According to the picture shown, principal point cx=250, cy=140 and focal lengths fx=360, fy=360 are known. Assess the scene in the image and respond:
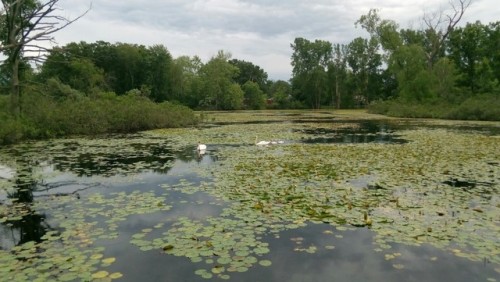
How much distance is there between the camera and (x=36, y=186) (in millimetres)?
8742

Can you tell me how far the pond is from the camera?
175 inches

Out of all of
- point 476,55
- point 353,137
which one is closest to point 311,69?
point 476,55

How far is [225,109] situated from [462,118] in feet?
143

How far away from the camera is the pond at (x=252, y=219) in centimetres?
444

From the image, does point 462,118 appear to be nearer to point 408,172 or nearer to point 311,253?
point 408,172

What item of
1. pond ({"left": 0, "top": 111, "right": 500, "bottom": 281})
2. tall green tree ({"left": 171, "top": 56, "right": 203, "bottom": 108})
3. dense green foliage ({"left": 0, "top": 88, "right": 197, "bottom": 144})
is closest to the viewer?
pond ({"left": 0, "top": 111, "right": 500, "bottom": 281})

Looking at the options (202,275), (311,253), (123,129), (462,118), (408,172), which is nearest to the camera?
(202,275)

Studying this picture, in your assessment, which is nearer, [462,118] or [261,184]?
[261,184]

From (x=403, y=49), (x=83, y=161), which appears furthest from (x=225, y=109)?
(x=83, y=161)

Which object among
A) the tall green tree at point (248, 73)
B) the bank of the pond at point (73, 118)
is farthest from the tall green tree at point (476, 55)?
the tall green tree at point (248, 73)

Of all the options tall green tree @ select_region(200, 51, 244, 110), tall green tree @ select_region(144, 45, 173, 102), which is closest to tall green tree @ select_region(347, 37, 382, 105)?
tall green tree @ select_region(200, 51, 244, 110)

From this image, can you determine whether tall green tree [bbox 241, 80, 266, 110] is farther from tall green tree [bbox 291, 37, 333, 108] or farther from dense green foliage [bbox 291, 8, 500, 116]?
dense green foliage [bbox 291, 8, 500, 116]

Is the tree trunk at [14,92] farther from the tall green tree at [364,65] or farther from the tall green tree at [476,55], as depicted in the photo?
the tall green tree at [364,65]

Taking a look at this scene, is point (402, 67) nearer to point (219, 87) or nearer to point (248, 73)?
point (219, 87)
